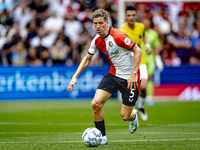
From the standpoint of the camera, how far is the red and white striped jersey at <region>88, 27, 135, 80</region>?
20.7ft

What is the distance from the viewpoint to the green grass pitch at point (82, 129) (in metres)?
6.12

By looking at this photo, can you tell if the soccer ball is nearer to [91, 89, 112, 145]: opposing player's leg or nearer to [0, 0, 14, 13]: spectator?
[91, 89, 112, 145]: opposing player's leg

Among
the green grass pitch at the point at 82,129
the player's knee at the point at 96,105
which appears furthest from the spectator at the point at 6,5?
the player's knee at the point at 96,105

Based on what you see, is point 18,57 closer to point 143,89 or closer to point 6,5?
point 6,5

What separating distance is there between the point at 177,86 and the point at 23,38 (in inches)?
294

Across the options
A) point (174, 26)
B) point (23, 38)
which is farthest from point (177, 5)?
point (23, 38)

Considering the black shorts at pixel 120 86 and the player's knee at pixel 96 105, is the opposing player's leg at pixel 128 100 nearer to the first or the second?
the black shorts at pixel 120 86

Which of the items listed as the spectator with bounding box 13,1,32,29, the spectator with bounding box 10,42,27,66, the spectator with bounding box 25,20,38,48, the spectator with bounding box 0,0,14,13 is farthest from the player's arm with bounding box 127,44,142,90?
the spectator with bounding box 0,0,14,13

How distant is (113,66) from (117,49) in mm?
417

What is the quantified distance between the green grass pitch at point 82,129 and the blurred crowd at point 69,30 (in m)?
4.19

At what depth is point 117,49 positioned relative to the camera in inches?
254

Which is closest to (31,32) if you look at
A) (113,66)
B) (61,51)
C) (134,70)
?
(61,51)

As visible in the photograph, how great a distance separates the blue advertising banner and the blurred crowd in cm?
54

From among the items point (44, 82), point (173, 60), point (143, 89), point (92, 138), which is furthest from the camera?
point (173, 60)
